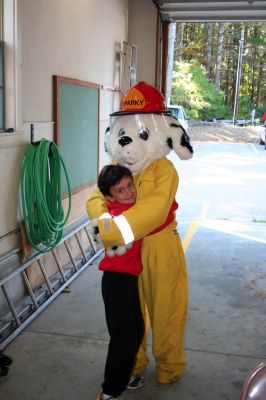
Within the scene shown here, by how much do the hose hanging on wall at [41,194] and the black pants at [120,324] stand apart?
154 cm

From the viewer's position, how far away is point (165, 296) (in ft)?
9.09

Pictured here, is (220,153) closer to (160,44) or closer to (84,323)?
(160,44)

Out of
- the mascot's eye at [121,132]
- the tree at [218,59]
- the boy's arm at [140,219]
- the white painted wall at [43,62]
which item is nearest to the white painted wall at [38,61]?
the white painted wall at [43,62]

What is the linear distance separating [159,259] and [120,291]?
1.09 ft

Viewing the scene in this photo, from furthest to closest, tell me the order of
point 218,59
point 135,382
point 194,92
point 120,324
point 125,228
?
point 218,59 → point 194,92 → point 135,382 → point 120,324 → point 125,228

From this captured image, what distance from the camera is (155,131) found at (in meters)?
2.75

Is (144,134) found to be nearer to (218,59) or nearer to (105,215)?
(105,215)

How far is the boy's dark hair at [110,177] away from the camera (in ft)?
8.06

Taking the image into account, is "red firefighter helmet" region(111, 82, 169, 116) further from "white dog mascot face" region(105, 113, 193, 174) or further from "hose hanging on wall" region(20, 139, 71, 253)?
"hose hanging on wall" region(20, 139, 71, 253)

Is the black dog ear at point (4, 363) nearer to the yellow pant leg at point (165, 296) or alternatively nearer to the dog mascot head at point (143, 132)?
the yellow pant leg at point (165, 296)

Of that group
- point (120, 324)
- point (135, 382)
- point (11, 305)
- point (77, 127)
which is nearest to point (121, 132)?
point (120, 324)

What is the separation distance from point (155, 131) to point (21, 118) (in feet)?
4.83

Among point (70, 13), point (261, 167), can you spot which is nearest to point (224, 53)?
point (261, 167)

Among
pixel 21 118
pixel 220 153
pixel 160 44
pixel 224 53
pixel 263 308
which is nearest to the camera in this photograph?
pixel 21 118
